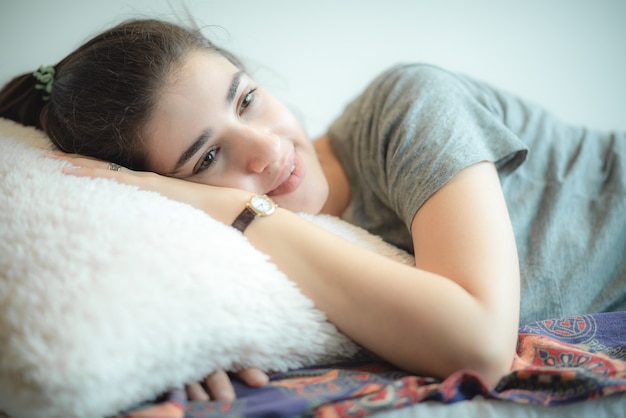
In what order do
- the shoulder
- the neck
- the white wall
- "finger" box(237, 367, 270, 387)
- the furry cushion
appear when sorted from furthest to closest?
the white wall < the neck < the shoulder < "finger" box(237, 367, 270, 387) < the furry cushion

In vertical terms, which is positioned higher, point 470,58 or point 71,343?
point 470,58

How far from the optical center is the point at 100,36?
3.14 ft

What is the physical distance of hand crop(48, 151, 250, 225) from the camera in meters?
0.80

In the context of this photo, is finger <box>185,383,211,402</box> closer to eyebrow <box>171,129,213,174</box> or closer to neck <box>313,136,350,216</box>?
eyebrow <box>171,129,213,174</box>

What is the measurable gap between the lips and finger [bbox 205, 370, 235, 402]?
393mm

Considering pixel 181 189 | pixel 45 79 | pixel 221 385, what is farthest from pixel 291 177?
pixel 45 79

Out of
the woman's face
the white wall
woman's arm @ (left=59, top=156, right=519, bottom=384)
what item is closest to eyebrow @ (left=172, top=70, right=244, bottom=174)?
the woman's face

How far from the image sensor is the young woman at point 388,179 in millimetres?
682

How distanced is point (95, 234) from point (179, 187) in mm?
219

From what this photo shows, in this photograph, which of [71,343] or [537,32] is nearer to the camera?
[71,343]

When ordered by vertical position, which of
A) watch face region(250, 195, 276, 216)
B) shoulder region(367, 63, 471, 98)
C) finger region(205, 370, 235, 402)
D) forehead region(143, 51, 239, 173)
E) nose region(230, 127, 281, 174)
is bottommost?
finger region(205, 370, 235, 402)

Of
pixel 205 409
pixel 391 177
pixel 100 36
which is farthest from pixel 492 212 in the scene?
pixel 100 36

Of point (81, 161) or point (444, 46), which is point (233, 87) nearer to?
point (81, 161)

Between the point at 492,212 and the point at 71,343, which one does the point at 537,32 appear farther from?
the point at 71,343
